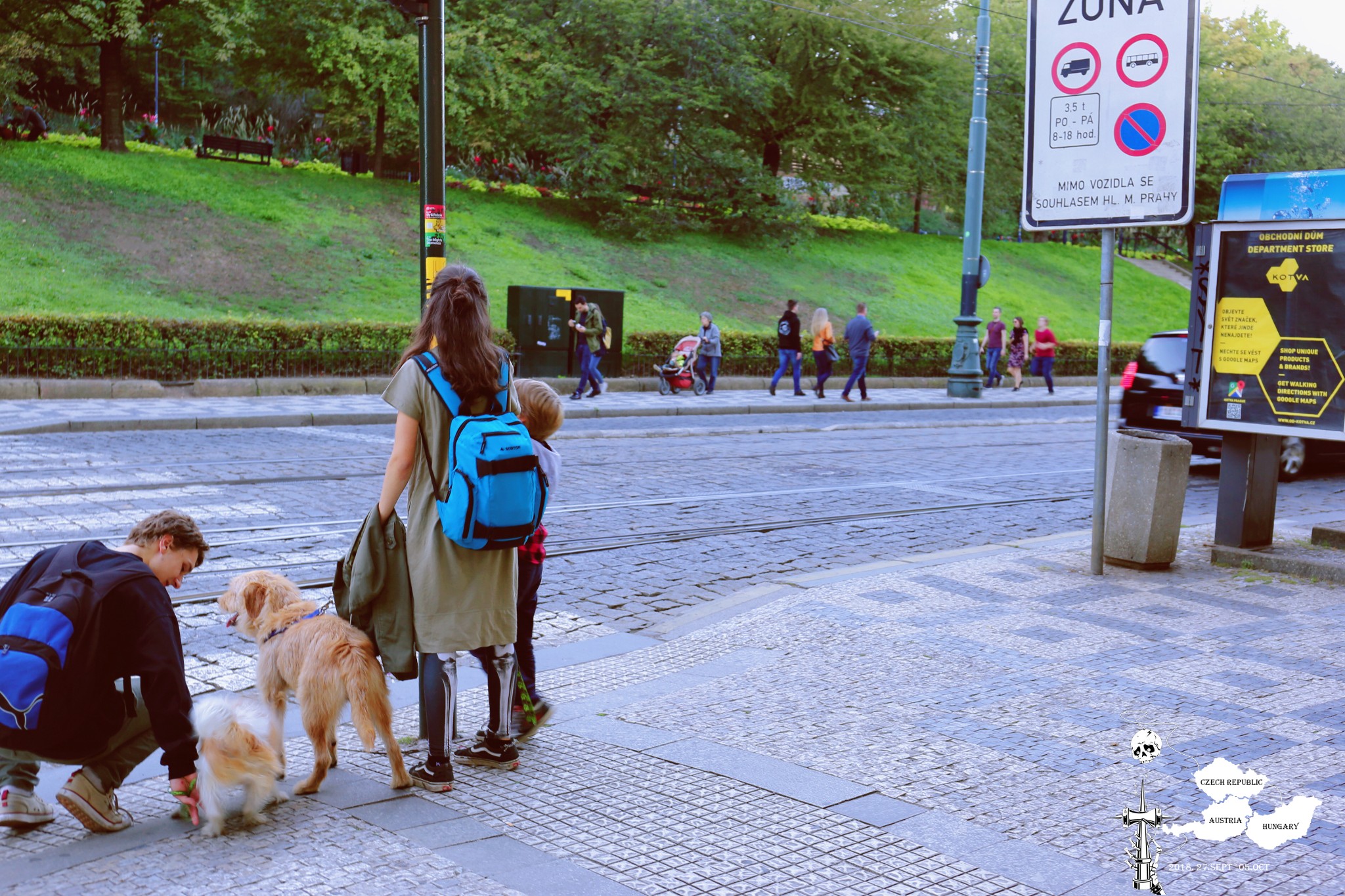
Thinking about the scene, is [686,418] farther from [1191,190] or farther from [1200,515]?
[1191,190]

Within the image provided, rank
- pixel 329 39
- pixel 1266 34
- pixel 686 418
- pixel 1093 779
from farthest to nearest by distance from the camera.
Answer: pixel 1266 34 → pixel 329 39 → pixel 686 418 → pixel 1093 779

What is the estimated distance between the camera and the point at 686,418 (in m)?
18.7

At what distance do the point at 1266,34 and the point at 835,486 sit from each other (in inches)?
2507

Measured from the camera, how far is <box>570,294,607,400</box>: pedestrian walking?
19.5 meters

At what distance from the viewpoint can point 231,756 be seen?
3613 millimetres

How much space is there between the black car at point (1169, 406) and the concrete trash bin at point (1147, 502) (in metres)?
5.32

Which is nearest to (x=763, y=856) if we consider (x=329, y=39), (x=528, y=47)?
(x=329, y=39)

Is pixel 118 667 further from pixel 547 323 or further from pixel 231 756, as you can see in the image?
pixel 547 323

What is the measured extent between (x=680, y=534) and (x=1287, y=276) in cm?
432

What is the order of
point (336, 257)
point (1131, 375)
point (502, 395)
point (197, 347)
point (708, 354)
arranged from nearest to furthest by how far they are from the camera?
point (502, 395), point (1131, 375), point (197, 347), point (708, 354), point (336, 257)

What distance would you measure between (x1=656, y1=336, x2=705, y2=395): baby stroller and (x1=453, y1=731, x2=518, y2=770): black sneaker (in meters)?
17.1

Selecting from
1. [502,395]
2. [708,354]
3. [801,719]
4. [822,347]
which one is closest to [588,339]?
[708,354]

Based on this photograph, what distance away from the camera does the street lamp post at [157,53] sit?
3512 centimetres

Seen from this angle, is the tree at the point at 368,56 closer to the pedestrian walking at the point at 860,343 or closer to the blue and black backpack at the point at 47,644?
the pedestrian walking at the point at 860,343
